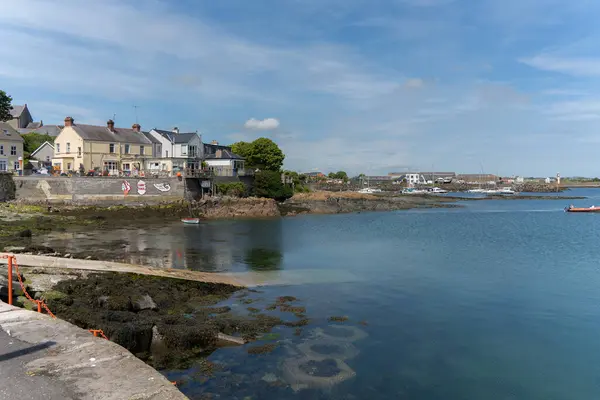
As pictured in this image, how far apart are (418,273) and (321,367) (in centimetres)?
1596

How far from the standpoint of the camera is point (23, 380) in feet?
25.9

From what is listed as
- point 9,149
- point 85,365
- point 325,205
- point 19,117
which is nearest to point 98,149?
point 9,149

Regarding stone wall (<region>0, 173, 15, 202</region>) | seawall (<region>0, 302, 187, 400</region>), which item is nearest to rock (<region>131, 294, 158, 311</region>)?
seawall (<region>0, 302, 187, 400</region>)

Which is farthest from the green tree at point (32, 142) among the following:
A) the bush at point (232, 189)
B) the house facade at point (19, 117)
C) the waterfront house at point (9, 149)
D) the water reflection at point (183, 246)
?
the water reflection at point (183, 246)

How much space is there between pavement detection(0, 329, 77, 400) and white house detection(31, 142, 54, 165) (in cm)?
7809

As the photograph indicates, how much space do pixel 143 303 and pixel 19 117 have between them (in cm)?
10994

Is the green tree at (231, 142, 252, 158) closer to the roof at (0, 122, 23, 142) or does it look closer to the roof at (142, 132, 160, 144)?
the roof at (142, 132, 160, 144)

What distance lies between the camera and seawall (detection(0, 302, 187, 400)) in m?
7.65

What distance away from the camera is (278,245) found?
3966 cm

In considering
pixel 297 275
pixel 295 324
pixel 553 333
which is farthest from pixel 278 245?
pixel 553 333

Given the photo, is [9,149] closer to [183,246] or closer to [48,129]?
[183,246]

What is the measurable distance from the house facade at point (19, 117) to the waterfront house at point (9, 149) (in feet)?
146

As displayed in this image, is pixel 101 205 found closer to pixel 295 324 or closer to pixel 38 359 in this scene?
pixel 295 324

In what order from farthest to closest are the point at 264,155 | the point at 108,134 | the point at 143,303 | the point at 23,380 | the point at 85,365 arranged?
the point at 264,155 → the point at 108,134 → the point at 143,303 → the point at 85,365 → the point at 23,380
